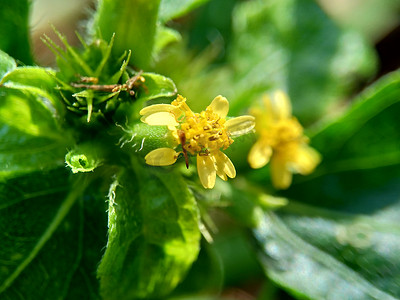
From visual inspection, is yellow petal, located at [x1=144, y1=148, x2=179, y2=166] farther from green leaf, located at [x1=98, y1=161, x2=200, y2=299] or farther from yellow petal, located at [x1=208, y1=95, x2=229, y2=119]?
yellow petal, located at [x1=208, y1=95, x2=229, y2=119]

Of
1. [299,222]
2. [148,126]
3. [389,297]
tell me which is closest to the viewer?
[148,126]

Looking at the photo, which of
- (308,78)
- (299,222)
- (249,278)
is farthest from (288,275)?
(308,78)

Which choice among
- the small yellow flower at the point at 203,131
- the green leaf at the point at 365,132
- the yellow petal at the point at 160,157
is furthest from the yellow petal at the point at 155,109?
the green leaf at the point at 365,132

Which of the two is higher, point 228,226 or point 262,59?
point 262,59

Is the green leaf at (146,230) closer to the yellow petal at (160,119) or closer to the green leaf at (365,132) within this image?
the yellow petal at (160,119)

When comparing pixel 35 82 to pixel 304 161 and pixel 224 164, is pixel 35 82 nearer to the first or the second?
pixel 224 164

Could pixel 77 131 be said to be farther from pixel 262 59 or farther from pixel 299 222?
pixel 262 59

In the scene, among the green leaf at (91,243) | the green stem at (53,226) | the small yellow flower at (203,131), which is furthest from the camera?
the green leaf at (91,243)
